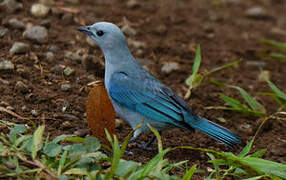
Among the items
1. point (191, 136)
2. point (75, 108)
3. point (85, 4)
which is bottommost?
point (191, 136)

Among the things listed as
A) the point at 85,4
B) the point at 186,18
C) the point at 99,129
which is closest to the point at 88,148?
the point at 99,129

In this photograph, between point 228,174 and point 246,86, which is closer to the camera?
point 228,174

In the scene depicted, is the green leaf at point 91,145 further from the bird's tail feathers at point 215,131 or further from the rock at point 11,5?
the rock at point 11,5

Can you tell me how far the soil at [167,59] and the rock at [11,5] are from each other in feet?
0.20

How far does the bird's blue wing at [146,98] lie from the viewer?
4651 millimetres

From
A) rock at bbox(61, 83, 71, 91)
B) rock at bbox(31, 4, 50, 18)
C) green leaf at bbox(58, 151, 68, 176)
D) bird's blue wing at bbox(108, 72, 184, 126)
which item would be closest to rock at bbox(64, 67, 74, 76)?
rock at bbox(61, 83, 71, 91)

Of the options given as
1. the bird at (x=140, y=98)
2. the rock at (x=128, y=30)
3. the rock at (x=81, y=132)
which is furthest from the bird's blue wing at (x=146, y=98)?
the rock at (x=128, y=30)

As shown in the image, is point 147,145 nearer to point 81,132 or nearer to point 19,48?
point 81,132

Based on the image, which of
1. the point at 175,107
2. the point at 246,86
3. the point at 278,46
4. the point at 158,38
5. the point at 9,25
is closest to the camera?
the point at 175,107

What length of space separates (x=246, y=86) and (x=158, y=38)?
1.36m

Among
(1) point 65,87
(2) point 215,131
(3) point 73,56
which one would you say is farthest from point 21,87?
(2) point 215,131

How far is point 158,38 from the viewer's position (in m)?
6.74

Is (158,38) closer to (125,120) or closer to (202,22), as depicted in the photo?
(202,22)

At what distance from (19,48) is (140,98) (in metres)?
1.50
